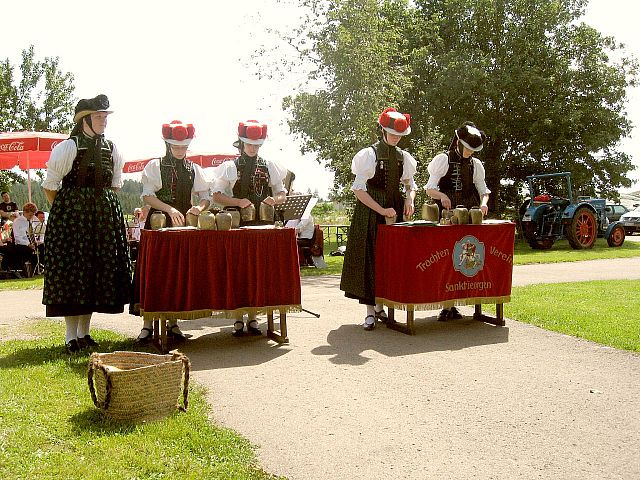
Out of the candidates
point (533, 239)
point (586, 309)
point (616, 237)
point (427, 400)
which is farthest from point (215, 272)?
point (616, 237)

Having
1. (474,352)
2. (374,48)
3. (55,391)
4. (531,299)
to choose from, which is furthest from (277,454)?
(374,48)

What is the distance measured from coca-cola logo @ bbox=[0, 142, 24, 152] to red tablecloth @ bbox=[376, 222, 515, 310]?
817 cm

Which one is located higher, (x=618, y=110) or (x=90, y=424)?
(x=618, y=110)

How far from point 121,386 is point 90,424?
256mm

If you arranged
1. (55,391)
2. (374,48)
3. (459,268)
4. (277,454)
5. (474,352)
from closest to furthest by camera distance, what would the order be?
(277,454) < (55,391) < (474,352) < (459,268) < (374,48)

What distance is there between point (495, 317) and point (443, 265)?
42.2 inches

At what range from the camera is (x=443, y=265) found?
20.5 ft

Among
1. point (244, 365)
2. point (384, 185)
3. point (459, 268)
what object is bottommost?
point (244, 365)

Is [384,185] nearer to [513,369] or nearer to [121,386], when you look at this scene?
[513,369]

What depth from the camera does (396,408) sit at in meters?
4.09

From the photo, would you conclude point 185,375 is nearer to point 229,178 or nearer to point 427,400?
point 427,400

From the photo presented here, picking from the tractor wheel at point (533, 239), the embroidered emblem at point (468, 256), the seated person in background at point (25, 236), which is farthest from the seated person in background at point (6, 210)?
the tractor wheel at point (533, 239)

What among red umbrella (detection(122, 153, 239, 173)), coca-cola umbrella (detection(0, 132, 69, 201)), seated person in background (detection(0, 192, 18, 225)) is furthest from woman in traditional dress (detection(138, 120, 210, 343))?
seated person in background (detection(0, 192, 18, 225))

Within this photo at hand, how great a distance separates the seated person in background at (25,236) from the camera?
12242 millimetres
